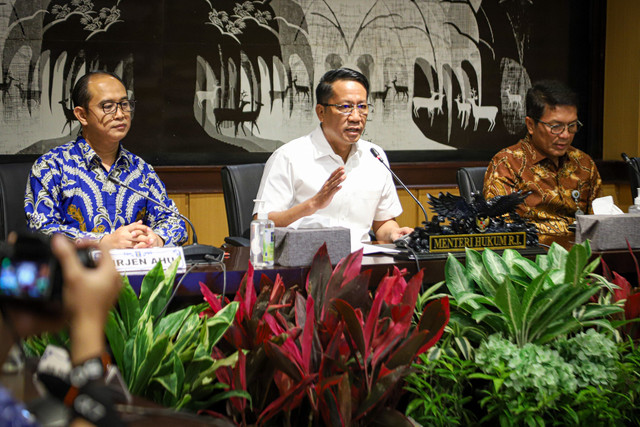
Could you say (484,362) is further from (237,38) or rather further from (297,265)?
(237,38)

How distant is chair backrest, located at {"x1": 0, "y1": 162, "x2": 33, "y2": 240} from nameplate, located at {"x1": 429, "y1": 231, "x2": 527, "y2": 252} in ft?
4.99

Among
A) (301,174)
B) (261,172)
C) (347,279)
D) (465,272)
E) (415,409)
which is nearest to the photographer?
(415,409)

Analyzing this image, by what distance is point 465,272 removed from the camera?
184cm

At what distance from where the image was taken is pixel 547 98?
2.89 m

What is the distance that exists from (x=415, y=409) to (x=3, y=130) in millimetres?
3254

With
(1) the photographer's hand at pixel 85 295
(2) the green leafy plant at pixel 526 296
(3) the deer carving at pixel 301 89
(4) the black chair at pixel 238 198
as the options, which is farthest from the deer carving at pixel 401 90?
(1) the photographer's hand at pixel 85 295

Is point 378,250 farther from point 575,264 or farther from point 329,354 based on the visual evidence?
point 329,354

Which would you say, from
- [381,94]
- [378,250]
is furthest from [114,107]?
[381,94]

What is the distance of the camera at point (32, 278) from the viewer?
57cm

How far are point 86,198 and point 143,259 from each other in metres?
0.81

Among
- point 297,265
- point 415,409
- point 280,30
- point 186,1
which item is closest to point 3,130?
point 186,1

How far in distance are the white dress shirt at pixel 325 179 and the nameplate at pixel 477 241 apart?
636mm

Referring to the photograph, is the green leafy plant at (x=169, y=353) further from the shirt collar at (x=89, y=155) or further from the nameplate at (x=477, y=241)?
the shirt collar at (x=89, y=155)

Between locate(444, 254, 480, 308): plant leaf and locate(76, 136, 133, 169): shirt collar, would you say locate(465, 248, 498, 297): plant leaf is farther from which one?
locate(76, 136, 133, 169): shirt collar
